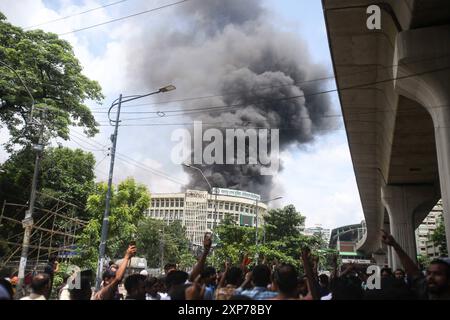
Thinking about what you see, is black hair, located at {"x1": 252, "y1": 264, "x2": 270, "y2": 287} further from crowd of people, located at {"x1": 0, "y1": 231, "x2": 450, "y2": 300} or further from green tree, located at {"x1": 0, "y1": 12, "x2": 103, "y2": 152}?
green tree, located at {"x1": 0, "y1": 12, "x2": 103, "y2": 152}

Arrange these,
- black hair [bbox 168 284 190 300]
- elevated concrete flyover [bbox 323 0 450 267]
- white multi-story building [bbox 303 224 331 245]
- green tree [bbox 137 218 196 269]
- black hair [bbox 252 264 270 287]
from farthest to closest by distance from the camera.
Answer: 1. white multi-story building [bbox 303 224 331 245]
2. green tree [bbox 137 218 196 269]
3. elevated concrete flyover [bbox 323 0 450 267]
4. black hair [bbox 252 264 270 287]
5. black hair [bbox 168 284 190 300]

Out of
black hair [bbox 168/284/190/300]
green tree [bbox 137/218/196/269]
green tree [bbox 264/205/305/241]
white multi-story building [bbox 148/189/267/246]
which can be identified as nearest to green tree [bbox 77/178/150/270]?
black hair [bbox 168/284/190/300]

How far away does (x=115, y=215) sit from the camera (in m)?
24.8

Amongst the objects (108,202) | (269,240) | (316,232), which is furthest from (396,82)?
(316,232)

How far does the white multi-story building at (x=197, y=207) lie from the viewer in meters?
Answer: 122

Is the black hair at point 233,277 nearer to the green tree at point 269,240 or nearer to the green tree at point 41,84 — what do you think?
the green tree at point 41,84

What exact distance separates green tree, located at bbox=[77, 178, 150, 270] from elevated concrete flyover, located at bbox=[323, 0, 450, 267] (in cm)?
1443

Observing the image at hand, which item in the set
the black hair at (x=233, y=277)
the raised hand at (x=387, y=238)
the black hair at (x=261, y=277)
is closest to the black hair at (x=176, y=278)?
the black hair at (x=233, y=277)

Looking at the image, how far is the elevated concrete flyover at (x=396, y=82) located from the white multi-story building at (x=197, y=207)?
3999 inches

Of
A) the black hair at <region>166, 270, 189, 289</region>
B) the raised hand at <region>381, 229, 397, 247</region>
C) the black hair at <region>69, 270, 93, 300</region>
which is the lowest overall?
the black hair at <region>69, 270, 93, 300</region>

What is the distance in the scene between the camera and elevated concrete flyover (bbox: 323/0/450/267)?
9172mm

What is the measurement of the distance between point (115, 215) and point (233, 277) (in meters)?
21.0
